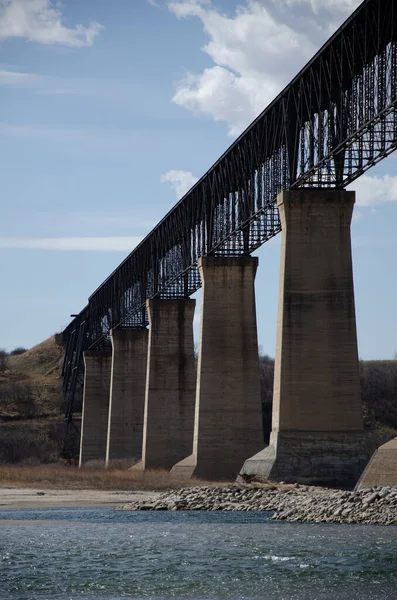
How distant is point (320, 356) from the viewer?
164 feet

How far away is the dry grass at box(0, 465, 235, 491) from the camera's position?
62.4m

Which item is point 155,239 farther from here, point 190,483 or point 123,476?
point 190,483

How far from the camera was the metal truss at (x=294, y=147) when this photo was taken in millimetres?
45594

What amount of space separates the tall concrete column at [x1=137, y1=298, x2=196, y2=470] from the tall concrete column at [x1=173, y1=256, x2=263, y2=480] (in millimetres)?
11434

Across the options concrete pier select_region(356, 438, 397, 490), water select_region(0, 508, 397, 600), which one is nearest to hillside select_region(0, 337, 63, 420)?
concrete pier select_region(356, 438, 397, 490)

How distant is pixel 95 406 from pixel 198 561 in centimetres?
8044

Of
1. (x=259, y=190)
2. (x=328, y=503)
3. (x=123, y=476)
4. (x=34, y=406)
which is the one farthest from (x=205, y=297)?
(x=34, y=406)

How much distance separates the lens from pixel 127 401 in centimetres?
9294

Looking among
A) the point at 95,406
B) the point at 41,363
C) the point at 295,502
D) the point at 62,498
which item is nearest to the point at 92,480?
the point at 62,498

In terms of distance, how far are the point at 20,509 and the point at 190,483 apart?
612 inches

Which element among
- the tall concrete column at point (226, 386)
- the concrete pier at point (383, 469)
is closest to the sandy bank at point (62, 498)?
the tall concrete column at point (226, 386)

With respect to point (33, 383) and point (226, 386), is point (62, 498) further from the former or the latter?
point (33, 383)

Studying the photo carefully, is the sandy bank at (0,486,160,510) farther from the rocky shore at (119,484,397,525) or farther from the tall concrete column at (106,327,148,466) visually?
the tall concrete column at (106,327,148,466)

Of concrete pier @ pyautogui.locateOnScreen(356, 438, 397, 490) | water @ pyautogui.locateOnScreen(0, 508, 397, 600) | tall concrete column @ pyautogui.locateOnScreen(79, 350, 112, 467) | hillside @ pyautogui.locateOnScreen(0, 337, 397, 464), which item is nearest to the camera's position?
water @ pyautogui.locateOnScreen(0, 508, 397, 600)
